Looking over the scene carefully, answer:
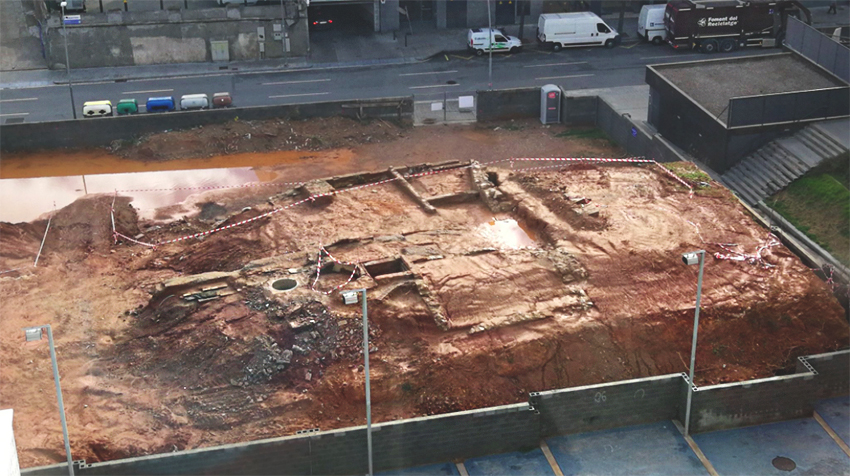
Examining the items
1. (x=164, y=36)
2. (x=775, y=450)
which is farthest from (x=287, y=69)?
(x=775, y=450)

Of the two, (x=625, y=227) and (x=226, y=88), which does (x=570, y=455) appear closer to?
(x=625, y=227)

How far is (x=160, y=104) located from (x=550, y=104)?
19995mm

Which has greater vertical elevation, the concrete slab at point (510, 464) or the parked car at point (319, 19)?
the parked car at point (319, 19)

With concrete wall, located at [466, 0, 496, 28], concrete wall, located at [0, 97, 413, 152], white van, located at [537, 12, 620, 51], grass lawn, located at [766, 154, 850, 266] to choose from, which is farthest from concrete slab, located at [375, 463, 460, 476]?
concrete wall, located at [466, 0, 496, 28]

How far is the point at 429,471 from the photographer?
29.6 meters

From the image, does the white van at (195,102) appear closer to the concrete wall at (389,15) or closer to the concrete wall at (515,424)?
the concrete wall at (389,15)

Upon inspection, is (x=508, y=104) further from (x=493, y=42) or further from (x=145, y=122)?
(x=145, y=122)

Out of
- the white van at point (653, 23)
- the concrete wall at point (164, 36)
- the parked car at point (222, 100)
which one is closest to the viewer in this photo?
the parked car at point (222, 100)

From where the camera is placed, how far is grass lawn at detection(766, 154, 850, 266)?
39.6m

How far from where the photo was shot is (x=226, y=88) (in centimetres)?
5775

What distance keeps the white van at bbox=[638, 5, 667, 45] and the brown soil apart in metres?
24.6

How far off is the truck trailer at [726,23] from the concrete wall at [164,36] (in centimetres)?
2238

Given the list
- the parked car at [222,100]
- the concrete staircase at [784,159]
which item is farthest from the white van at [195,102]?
the concrete staircase at [784,159]

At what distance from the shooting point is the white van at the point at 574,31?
62344 millimetres
